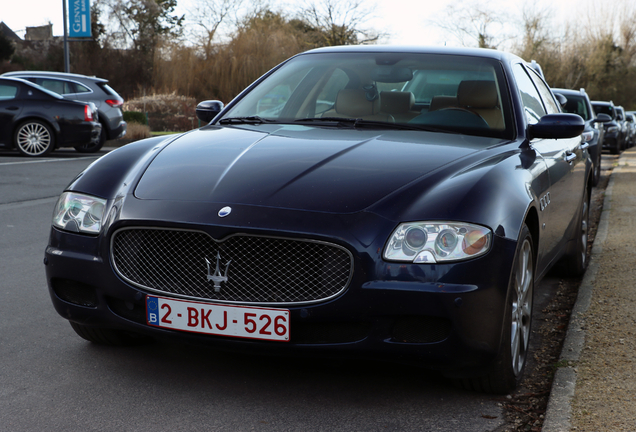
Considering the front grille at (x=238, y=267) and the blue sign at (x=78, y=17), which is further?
the blue sign at (x=78, y=17)

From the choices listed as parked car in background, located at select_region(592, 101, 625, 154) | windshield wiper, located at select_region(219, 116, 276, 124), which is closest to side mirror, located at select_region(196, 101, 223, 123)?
windshield wiper, located at select_region(219, 116, 276, 124)

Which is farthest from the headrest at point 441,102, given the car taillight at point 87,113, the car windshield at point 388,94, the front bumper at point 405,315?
the car taillight at point 87,113

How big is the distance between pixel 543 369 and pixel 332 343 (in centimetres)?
126

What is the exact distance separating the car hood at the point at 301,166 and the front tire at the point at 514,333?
1.68 feet

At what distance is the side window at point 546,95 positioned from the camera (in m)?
5.02

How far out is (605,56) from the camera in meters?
59.6

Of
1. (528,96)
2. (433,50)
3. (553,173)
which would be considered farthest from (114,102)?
(553,173)

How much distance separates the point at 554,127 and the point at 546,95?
1.53m

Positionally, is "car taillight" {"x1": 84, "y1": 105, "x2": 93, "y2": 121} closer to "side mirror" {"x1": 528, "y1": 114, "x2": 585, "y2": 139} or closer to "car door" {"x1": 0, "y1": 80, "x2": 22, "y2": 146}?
"car door" {"x1": 0, "y1": 80, "x2": 22, "y2": 146}

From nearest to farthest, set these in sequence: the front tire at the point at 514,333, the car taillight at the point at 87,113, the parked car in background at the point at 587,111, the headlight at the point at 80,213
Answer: the front tire at the point at 514,333
the headlight at the point at 80,213
the parked car in background at the point at 587,111
the car taillight at the point at 87,113

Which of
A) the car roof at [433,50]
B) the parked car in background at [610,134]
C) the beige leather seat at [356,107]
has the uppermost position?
the car roof at [433,50]

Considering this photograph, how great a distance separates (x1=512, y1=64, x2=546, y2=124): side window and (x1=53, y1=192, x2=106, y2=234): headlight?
7.57ft

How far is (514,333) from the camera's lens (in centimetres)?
310

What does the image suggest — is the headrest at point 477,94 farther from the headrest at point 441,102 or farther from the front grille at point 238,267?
the front grille at point 238,267
